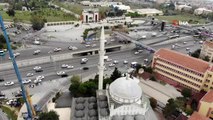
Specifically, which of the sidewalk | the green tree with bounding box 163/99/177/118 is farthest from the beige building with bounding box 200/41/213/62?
the green tree with bounding box 163/99/177/118

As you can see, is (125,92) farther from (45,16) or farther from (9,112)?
(45,16)

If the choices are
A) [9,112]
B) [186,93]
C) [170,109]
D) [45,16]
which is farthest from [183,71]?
[45,16]

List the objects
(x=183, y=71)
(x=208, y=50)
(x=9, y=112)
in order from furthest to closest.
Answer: (x=208, y=50) → (x=183, y=71) → (x=9, y=112)

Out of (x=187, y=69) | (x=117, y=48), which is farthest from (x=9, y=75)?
(x=187, y=69)

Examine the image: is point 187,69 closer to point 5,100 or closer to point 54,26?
point 5,100

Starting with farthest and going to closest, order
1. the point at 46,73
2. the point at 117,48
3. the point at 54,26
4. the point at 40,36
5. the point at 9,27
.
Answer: the point at 54,26 → the point at 9,27 → the point at 40,36 → the point at 117,48 → the point at 46,73

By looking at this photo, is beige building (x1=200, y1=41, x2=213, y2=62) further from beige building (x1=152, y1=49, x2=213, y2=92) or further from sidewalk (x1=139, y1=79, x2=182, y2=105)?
sidewalk (x1=139, y1=79, x2=182, y2=105)

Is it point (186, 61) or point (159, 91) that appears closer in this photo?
point (159, 91)
